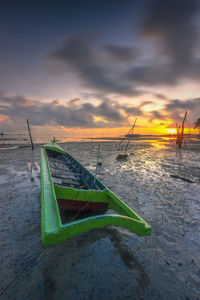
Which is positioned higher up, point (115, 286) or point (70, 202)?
point (70, 202)

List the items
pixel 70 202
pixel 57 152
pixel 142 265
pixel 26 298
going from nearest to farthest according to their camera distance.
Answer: pixel 26 298 < pixel 142 265 < pixel 70 202 < pixel 57 152

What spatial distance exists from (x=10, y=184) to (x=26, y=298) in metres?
6.76

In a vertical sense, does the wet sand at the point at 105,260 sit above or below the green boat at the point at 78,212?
below

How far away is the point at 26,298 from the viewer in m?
2.30

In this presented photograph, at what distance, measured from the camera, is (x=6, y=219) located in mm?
4527

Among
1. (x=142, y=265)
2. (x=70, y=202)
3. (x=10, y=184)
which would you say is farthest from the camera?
(x=10, y=184)

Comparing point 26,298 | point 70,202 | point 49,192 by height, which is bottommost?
point 26,298

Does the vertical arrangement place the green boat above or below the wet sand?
above

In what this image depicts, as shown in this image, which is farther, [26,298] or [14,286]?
[14,286]

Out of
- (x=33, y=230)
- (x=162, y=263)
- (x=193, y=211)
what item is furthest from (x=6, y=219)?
(x=193, y=211)

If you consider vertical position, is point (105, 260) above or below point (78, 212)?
below

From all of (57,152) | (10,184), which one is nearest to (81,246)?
(10,184)

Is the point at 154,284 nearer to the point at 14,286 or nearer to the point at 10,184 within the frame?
the point at 14,286

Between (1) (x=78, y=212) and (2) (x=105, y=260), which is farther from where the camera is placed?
(1) (x=78, y=212)
